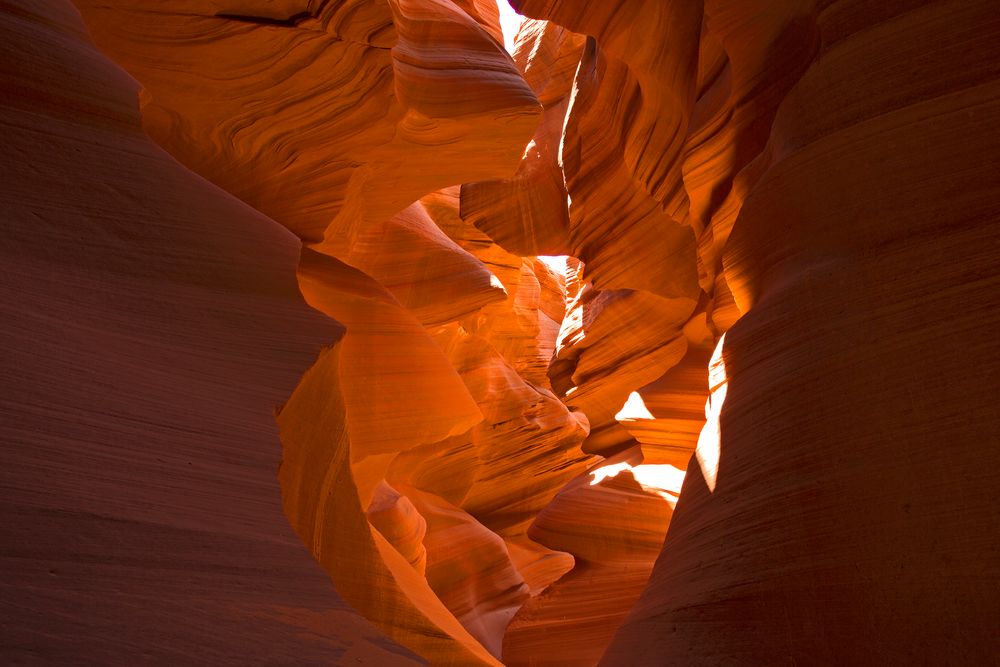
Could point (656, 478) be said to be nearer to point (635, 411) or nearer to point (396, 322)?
point (635, 411)

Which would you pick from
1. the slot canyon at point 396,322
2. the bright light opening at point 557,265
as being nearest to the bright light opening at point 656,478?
the slot canyon at point 396,322

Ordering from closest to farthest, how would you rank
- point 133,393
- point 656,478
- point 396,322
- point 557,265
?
point 133,393 → point 396,322 → point 656,478 → point 557,265

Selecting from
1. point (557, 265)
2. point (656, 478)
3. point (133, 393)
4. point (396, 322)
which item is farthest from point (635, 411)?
point (557, 265)

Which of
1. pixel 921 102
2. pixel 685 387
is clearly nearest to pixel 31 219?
pixel 921 102

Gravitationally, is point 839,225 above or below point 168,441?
above

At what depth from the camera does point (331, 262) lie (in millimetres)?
5348

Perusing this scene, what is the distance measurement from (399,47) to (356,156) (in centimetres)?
75

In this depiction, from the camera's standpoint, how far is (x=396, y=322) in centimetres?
551

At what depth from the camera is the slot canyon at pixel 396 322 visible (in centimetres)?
180

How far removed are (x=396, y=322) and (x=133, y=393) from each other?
3376 mm

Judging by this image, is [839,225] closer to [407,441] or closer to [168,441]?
[168,441]

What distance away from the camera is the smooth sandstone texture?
150cm

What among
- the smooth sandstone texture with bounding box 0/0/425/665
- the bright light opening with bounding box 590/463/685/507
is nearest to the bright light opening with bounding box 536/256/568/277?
the bright light opening with bounding box 590/463/685/507

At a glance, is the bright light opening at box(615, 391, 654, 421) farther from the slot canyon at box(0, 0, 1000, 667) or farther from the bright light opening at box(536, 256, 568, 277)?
the bright light opening at box(536, 256, 568, 277)
